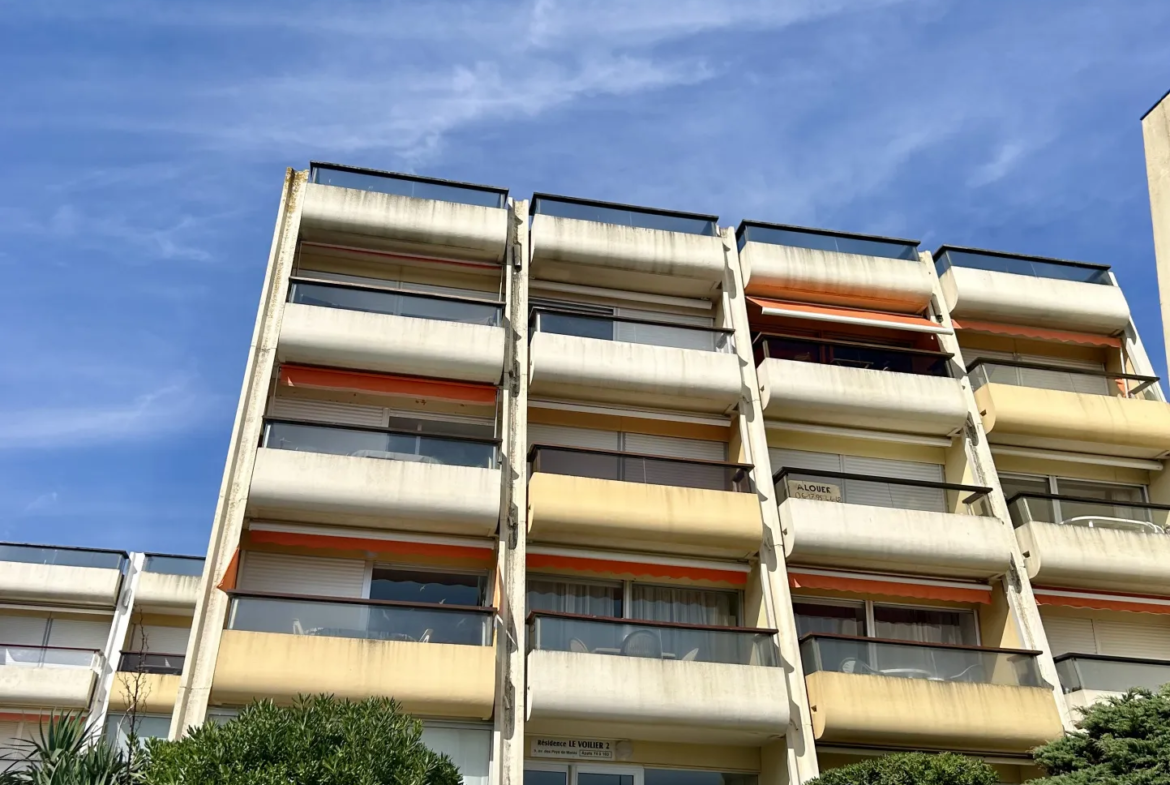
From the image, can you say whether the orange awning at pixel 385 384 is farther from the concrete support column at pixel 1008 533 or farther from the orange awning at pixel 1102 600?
the orange awning at pixel 1102 600

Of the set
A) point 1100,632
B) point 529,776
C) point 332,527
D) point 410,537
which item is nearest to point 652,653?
point 529,776

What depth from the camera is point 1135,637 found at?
2016 cm

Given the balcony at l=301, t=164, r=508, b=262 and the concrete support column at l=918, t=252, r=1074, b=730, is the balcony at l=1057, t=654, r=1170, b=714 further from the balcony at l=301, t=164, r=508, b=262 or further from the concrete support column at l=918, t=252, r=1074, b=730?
the balcony at l=301, t=164, r=508, b=262

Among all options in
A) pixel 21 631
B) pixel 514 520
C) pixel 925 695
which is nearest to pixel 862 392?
pixel 925 695

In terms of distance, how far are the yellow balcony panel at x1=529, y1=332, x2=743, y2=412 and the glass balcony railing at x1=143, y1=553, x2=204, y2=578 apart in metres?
14.1

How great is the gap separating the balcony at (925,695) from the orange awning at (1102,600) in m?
2.10

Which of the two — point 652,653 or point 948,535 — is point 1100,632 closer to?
point 948,535

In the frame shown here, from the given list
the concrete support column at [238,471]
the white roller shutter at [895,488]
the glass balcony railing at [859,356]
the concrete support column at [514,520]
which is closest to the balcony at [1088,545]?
the white roller shutter at [895,488]

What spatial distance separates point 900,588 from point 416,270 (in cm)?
1101

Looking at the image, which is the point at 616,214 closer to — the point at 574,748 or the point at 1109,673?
the point at 574,748

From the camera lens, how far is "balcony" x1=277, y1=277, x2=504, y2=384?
1930 centimetres

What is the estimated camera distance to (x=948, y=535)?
62.4 ft

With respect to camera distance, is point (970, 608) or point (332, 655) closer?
point (332, 655)

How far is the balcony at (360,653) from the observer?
15.7 m
